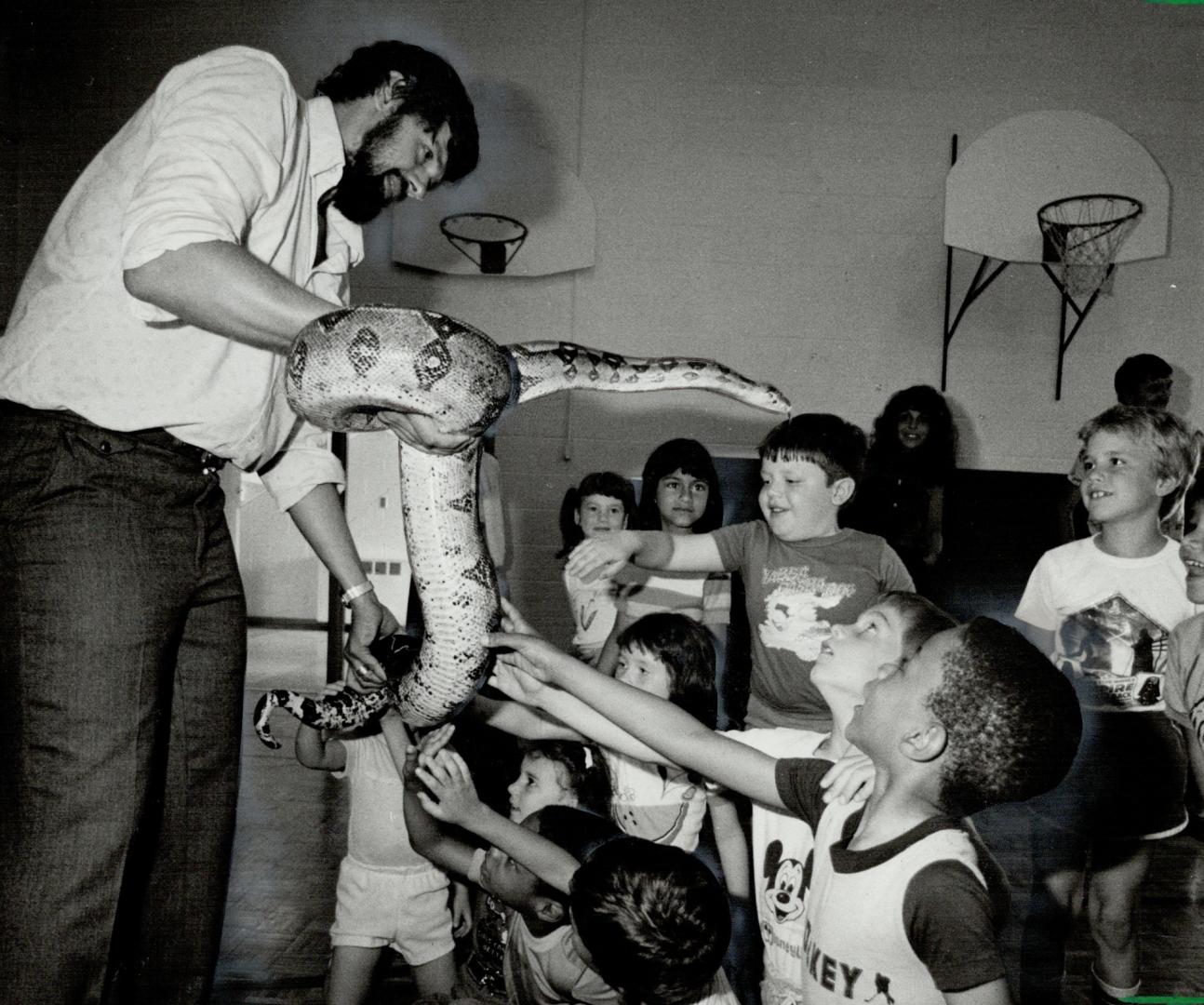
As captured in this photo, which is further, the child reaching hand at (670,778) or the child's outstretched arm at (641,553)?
the child reaching hand at (670,778)

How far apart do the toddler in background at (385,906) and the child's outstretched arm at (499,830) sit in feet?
2.06

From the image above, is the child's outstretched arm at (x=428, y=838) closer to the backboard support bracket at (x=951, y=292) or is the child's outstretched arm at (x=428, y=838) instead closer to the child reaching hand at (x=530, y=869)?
the child reaching hand at (x=530, y=869)

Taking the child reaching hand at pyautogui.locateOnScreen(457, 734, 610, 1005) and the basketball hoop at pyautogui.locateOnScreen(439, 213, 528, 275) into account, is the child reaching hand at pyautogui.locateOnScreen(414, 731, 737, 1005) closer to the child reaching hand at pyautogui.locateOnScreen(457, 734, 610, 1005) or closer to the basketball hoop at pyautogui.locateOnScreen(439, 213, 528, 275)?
the child reaching hand at pyautogui.locateOnScreen(457, 734, 610, 1005)

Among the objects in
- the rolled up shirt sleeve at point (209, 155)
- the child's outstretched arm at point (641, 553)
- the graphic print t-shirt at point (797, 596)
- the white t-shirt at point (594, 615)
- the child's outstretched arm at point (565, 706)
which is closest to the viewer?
the rolled up shirt sleeve at point (209, 155)

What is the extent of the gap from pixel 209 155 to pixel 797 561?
179 centimetres

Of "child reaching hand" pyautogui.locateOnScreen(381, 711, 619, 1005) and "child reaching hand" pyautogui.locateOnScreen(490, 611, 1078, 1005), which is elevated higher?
"child reaching hand" pyautogui.locateOnScreen(490, 611, 1078, 1005)

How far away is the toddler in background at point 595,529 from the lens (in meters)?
3.97

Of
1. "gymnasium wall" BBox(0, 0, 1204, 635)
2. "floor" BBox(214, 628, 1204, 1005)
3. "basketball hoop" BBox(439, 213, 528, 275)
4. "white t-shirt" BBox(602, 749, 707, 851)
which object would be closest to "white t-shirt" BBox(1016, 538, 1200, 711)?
"floor" BBox(214, 628, 1204, 1005)

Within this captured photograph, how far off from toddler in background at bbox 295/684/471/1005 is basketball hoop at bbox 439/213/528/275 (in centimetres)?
475

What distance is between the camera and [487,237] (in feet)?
22.3

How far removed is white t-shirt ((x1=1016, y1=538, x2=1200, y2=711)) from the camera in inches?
100

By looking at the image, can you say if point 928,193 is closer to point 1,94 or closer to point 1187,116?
point 1187,116

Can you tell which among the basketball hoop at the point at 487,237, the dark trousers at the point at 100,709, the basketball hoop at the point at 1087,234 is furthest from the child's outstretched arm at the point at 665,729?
the basketball hoop at the point at 1087,234

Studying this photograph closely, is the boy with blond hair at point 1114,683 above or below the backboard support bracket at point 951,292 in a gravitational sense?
below
